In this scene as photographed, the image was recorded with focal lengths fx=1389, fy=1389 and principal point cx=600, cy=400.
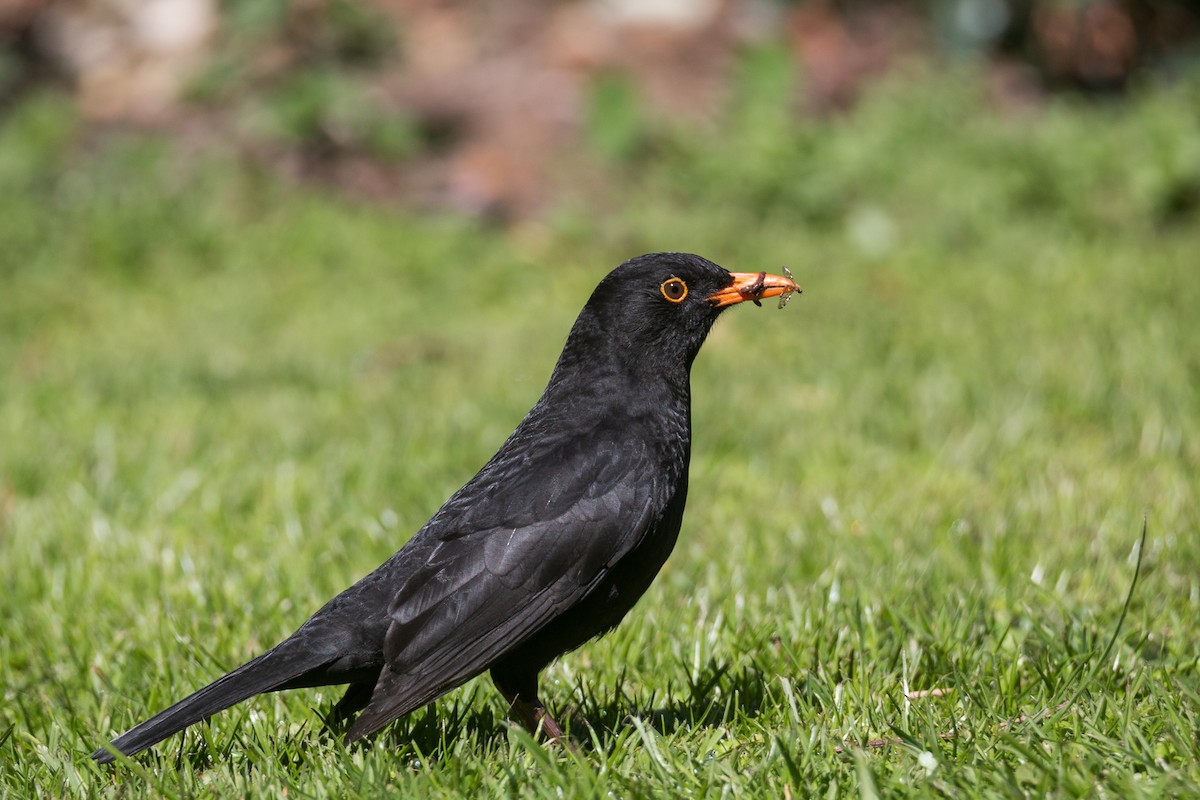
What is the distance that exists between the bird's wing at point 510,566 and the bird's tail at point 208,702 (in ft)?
0.68

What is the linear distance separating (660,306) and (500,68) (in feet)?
25.5

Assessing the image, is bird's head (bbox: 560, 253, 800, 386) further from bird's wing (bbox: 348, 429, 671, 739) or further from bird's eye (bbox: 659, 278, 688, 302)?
bird's wing (bbox: 348, 429, 671, 739)

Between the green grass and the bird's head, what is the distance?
2.62 ft

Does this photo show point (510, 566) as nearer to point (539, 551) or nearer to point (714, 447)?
→ point (539, 551)

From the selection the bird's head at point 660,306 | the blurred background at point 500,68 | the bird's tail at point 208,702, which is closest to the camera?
the bird's tail at point 208,702

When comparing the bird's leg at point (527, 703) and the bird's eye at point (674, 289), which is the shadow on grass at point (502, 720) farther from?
the bird's eye at point (674, 289)

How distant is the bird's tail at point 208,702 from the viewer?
294 centimetres

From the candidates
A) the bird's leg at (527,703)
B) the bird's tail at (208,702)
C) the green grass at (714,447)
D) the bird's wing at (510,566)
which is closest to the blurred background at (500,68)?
the green grass at (714,447)

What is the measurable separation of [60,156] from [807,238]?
560cm

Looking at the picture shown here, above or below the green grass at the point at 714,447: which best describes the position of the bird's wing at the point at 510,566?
above

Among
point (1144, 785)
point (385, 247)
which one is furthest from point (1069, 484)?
point (385, 247)

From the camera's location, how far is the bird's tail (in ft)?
9.64

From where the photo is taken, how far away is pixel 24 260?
9.20 m

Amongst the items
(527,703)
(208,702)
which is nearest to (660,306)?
(527,703)
